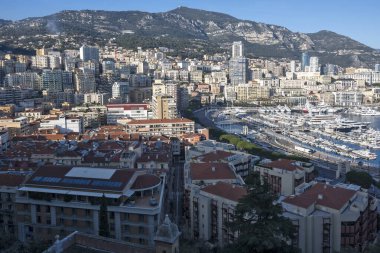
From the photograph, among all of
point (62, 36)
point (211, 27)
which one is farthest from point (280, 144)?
point (211, 27)

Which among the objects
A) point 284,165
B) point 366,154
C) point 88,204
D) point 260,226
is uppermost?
point 260,226

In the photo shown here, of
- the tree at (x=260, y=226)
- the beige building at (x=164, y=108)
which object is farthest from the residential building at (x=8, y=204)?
the beige building at (x=164, y=108)

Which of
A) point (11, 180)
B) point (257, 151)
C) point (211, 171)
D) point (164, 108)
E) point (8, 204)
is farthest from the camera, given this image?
point (164, 108)

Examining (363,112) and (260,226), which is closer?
(260,226)

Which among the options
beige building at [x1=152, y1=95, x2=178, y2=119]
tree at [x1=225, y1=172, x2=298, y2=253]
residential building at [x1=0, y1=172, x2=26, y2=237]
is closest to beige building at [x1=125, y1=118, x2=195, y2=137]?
beige building at [x1=152, y1=95, x2=178, y2=119]

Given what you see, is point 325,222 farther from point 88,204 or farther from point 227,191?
point 88,204

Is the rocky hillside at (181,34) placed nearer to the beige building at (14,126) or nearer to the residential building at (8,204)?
the beige building at (14,126)

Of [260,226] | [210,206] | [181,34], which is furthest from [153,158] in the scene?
[181,34]
